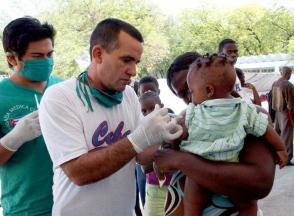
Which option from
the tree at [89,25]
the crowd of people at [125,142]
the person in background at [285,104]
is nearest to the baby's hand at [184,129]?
the crowd of people at [125,142]

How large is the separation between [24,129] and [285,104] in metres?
6.19

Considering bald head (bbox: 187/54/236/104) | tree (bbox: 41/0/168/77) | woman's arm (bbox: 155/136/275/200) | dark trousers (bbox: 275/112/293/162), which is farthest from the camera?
tree (bbox: 41/0/168/77)

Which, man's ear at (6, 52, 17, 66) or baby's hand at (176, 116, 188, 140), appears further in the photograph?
man's ear at (6, 52, 17, 66)

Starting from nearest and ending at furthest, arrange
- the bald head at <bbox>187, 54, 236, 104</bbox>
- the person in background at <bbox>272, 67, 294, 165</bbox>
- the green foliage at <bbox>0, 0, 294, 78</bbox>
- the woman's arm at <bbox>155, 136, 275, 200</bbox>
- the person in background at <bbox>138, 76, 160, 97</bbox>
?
the woman's arm at <bbox>155, 136, 275, 200</bbox> < the bald head at <bbox>187, 54, 236, 104</bbox> < the person in background at <bbox>138, 76, 160, 97</bbox> < the person in background at <bbox>272, 67, 294, 165</bbox> < the green foliage at <bbox>0, 0, 294, 78</bbox>

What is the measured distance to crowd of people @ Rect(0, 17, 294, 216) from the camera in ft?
4.87

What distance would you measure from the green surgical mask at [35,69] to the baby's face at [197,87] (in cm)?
105

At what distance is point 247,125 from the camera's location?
147 cm

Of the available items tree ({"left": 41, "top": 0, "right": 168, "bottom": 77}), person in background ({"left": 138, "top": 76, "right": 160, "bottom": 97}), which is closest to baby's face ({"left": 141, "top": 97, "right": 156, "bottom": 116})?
person in background ({"left": 138, "top": 76, "right": 160, "bottom": 97})

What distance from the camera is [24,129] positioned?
196cm

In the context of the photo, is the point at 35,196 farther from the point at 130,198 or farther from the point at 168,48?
the point at 168,48

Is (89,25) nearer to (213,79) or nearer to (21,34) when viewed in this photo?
(21,34)

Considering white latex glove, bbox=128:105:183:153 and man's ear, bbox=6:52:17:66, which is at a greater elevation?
man's ear, bbox=6:52:17:66

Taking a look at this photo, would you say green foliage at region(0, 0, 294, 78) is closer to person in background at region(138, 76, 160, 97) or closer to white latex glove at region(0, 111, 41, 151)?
person in background at region(138, 76, 160, 97)

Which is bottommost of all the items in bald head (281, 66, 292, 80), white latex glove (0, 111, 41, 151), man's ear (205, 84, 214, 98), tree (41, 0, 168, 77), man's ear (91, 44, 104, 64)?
bald head (281, 66, 292, 80)
